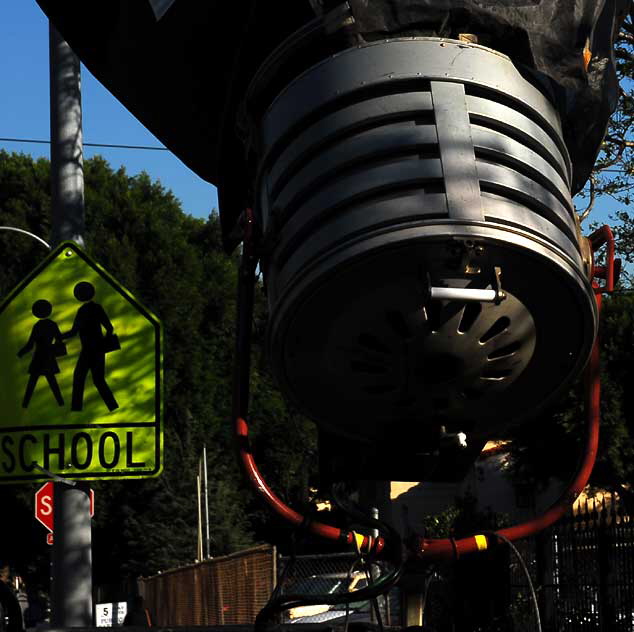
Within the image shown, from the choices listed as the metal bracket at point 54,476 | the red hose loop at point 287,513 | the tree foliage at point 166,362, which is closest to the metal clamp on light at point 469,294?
the red hose loop at point 287,513

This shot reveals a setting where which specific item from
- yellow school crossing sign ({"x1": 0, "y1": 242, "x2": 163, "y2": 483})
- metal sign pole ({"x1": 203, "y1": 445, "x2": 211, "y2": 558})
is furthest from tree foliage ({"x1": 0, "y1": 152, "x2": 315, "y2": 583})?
yellow school crossing sign ({"x1": 0, "y1": 242, "x2": 163, "y2": 483})

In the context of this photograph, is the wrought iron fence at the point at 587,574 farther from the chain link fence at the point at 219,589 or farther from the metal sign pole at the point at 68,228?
the chain link fence at the point at 219,589

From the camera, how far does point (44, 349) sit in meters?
4.35

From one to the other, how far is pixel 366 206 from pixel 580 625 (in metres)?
7.76

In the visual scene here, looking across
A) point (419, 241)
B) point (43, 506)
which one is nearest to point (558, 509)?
point (419, 241)

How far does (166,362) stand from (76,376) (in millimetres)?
32017

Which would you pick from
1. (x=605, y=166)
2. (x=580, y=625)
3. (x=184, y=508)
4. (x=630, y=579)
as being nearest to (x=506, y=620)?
(x=580, y=625)

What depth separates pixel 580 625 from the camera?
9391 millimetres

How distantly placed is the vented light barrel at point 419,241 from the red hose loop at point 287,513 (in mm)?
190

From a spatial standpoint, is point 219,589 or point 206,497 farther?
point 206,497

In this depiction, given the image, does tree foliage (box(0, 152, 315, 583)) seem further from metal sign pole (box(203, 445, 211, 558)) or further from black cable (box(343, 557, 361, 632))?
black cable (box(343, 557, 361, 632))

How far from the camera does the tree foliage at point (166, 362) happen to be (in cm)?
3638

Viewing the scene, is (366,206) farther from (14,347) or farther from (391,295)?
(14,347)

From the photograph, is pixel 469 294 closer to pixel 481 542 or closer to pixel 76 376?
pixel 481 542
